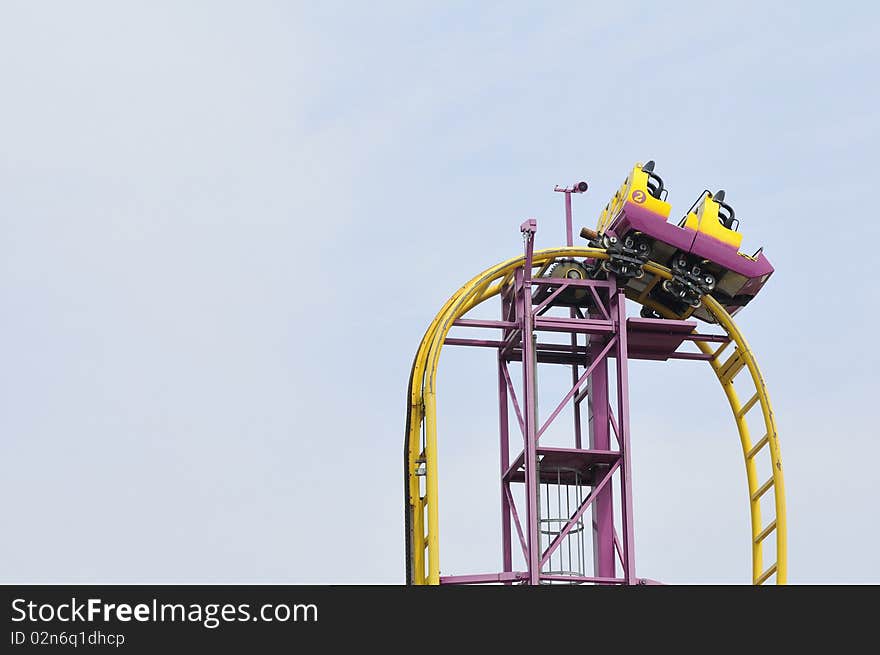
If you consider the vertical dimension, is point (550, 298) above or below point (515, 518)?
above

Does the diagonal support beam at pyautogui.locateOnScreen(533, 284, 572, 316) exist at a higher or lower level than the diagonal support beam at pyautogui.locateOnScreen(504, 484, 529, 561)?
higher

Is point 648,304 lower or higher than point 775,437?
higher

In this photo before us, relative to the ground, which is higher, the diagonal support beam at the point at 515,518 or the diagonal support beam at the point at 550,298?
the diagonal support beam at the point at 550,298

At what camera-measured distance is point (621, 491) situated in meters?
36.8

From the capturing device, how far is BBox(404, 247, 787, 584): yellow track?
35750mm

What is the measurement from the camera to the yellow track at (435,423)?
117 ft

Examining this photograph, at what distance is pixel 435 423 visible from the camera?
118 ft

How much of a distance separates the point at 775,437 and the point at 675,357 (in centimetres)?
231
